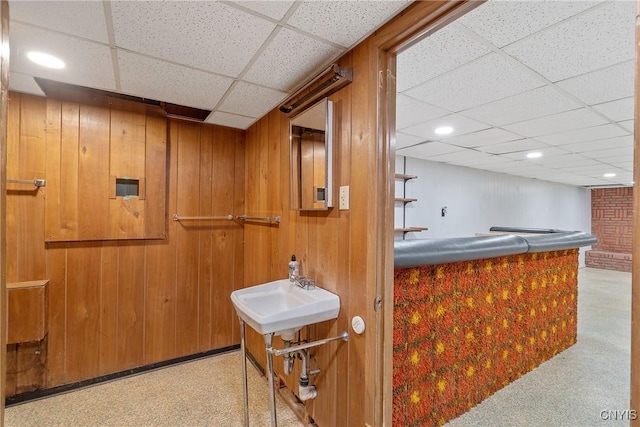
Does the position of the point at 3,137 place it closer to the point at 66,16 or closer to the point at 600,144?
the point at 66,16

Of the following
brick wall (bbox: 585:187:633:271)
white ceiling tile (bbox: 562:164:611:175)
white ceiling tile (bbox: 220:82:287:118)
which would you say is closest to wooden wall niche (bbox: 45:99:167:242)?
white ceiling tile (bbox: 220:82:287:118)

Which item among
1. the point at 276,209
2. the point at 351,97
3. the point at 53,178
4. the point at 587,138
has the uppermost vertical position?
the point at 587,138

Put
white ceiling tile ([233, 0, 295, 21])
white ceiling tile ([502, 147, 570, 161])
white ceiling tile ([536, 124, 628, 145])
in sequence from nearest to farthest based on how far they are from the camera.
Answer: white ceiling tile ([233, 0, 295, 21]) → white ceiling tile ([536, 124, 628, 145]) → white ceiling tile ([502, 147, 570, 161])

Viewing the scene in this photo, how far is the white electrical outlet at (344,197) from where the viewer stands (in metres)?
1.54

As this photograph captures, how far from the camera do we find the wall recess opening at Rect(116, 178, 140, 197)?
236 cm

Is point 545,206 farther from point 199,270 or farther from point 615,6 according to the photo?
point 199,270

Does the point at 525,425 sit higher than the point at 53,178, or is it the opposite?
the point at 53,178

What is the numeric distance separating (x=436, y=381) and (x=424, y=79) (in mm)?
1859

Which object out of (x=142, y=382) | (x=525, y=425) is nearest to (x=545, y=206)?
(x=525, y=425)

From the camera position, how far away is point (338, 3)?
1175 mm

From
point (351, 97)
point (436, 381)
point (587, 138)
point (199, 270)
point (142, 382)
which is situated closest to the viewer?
point (351, 97)

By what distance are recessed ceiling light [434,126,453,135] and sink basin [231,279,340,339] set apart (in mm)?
2105

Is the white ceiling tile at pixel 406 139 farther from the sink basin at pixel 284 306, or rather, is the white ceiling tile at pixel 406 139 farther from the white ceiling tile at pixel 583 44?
the sink basin at pixel 284 306

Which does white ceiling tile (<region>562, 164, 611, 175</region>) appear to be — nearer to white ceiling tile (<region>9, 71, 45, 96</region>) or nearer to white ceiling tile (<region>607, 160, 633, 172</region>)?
white ceiling tile (<region>607, 160, 633, 172</region>)
